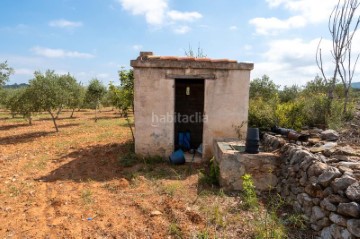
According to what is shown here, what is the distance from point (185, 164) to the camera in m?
7.23

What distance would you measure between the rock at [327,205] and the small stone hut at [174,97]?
4.02m

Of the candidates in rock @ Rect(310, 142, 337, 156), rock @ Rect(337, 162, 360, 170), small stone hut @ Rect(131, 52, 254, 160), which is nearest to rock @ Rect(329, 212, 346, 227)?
rock @ Rect(337, 162, 360, 170)

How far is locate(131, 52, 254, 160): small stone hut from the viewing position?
6.94 metres

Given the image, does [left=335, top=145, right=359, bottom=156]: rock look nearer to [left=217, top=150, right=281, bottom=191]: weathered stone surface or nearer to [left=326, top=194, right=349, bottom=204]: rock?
[left=217, top=150, right=281, bottom=191]: weathered stone surface

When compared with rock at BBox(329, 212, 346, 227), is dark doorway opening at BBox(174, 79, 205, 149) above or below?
above

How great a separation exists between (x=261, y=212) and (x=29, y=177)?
583 centimetres

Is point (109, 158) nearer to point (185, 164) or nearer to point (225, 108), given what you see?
point (185, 164)

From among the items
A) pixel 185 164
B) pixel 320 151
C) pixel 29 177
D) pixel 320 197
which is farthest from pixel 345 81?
pixel 29 177

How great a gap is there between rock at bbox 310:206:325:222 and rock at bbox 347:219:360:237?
0.53 metres

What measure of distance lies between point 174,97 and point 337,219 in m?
5.02

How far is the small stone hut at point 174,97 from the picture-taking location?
22.8 ft

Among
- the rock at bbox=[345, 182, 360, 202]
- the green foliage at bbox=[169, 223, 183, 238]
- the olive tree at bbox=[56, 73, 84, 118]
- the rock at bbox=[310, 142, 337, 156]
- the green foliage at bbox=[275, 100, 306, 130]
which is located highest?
the olive tree at bbox=[56, 73, 84, 118]

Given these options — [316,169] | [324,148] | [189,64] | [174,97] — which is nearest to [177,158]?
[174,97]

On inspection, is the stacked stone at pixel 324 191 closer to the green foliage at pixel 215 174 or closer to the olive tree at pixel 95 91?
the green foliage at pixel 215 174
